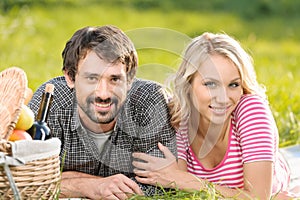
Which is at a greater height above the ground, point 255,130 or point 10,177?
point 255,130

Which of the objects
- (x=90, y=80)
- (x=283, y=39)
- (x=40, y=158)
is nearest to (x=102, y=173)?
(x=90, y=80)

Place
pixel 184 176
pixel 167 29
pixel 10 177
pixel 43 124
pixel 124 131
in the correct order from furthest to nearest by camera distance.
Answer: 1. pixel 167 29
2. pixel 124 131
3. pixel 184 176
4. pixel 43 124
5. pixel 10 177

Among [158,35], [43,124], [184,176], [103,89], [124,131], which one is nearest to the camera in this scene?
[43,124]

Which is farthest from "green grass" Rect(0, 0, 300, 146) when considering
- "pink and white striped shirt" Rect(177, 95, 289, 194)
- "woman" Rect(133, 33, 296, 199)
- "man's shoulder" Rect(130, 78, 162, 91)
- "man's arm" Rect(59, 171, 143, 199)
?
"man's arm" Rect(59, 171, 143, 199)

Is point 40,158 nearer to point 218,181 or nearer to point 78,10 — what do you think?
point 218,181

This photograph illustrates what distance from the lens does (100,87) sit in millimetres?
3412

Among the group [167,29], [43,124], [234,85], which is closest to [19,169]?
[43,124]

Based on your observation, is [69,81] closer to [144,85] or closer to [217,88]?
[144,85]

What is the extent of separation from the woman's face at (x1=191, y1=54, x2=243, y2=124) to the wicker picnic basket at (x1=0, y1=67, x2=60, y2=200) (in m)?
0.92

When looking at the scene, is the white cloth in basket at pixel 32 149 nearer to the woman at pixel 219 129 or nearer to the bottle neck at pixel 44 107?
the bottle neck at pixel 44 107

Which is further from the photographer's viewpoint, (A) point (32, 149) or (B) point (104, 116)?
(B) point (104, 116)

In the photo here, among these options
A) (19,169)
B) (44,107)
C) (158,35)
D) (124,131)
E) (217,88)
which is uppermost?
(158,35)

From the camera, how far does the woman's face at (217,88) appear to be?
3.52 m

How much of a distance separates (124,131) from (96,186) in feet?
1.11
